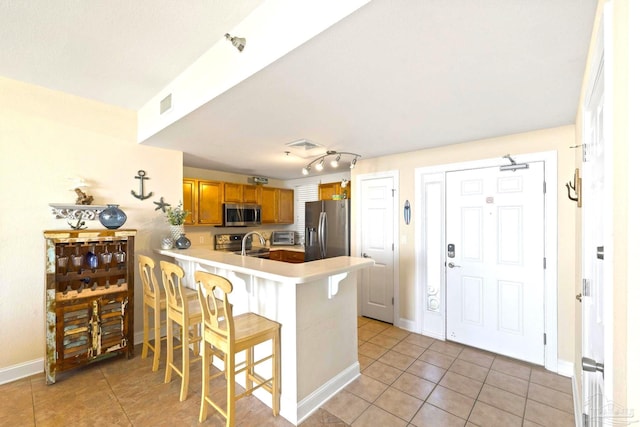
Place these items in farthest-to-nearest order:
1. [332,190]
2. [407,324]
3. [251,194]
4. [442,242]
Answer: [251,194]
[332,190]
[407,324]
[442,242]

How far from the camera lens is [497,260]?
2.90 metres

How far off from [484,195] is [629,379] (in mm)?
2655

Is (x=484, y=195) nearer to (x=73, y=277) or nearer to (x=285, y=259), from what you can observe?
(x=285, y=259)

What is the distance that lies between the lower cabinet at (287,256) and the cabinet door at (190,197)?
62.6 inches

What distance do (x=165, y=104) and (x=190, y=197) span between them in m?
2.01

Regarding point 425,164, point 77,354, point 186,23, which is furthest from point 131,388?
point 425,164

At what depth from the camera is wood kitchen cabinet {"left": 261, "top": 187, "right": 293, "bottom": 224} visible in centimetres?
543

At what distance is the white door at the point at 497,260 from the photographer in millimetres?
2688

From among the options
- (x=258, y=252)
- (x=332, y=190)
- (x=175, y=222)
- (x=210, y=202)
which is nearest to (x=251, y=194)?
(x=210, y=202)

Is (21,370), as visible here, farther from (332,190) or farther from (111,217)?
(332,190)

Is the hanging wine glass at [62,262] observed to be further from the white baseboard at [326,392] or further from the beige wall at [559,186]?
the beige wall at [559,186]

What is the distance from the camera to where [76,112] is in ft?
8.89

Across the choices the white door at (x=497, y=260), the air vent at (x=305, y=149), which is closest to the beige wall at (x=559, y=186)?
the white door at (x=497, y=260)

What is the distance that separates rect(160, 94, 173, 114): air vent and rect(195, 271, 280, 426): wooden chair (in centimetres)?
161
